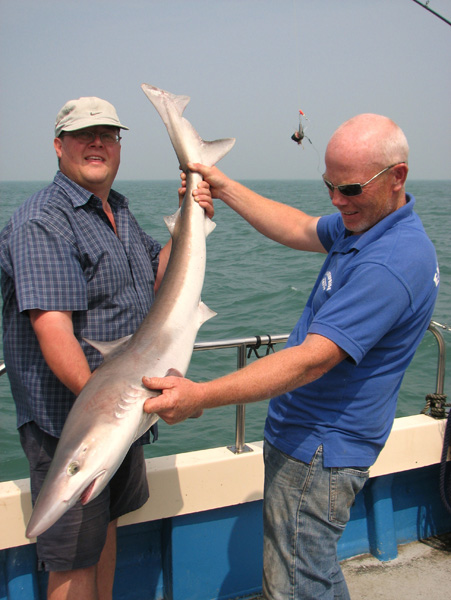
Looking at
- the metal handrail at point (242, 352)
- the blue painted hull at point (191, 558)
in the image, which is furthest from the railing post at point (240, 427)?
the blue painted hull at point (191, 558)

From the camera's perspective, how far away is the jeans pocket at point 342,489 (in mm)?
2336

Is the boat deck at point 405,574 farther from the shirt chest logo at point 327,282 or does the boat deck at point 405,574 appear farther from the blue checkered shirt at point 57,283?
the shirt chest logo at point 327,282

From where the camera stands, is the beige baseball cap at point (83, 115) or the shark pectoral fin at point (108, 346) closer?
the shark pectoral fin at point (108, 346)

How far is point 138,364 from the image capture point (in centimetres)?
226

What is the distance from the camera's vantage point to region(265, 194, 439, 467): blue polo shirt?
7.02 feet

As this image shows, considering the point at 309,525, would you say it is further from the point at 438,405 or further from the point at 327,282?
the point at 438,405

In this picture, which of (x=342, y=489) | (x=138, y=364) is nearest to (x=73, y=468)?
(x=138, y=364)

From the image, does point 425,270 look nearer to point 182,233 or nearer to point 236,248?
point 182,233

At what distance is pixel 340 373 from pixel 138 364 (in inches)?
31.4

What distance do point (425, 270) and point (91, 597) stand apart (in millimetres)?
1966

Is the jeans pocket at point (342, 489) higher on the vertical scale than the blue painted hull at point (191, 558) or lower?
higher

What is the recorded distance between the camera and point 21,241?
2.35 m

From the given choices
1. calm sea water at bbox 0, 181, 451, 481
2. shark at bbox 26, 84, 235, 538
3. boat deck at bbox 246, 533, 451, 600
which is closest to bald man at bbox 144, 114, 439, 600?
shark at bbox 26, 84, 235, 538

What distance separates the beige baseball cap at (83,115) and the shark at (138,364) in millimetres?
417
